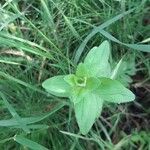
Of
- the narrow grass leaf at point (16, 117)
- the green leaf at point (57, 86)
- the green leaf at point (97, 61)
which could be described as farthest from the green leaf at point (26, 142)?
the green leaf at point (97, 61)

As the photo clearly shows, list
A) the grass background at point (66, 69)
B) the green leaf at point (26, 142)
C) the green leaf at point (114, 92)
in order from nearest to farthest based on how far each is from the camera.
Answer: the green leaf at point (114, 92)
the green leaf at point (26, 142)
the grass background at point (66, 69)

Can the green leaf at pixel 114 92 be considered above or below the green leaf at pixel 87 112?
above

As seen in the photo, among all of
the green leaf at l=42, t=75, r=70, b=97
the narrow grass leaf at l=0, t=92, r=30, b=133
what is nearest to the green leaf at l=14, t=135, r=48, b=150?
the narrow grass leaf at l=0, t=92, r=30, b=133

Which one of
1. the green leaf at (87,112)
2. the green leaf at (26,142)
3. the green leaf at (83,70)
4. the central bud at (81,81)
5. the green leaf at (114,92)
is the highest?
the green leaf at (83,70)

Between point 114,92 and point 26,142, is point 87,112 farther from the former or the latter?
point 26,142

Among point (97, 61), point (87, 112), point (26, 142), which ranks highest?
point (97, 61)

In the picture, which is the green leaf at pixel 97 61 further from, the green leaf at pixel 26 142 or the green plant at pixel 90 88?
the green leaf at pixel 26 142

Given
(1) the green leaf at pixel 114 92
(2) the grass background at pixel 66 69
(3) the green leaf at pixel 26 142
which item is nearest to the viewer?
(1) the green leaf at pixel 114 92

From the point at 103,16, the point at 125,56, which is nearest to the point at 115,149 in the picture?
the point at 125,56

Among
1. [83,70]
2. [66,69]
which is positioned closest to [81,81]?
[83,70]
